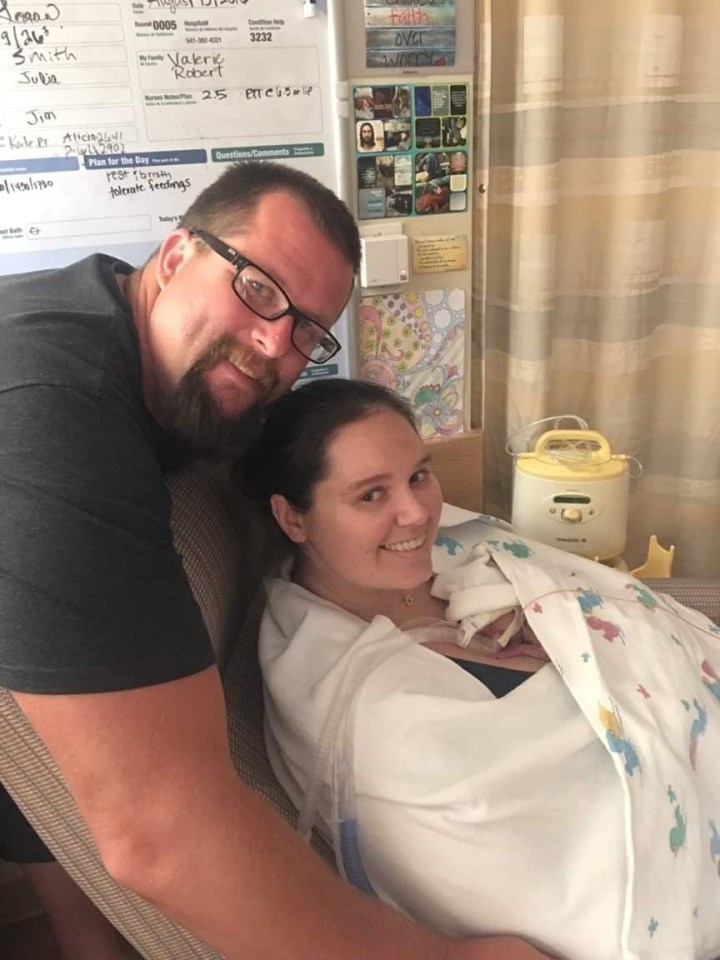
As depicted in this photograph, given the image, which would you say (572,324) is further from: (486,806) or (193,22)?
(486,806)

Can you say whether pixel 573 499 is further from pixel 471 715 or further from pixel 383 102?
pixel 383 102

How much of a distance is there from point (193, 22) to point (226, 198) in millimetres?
522

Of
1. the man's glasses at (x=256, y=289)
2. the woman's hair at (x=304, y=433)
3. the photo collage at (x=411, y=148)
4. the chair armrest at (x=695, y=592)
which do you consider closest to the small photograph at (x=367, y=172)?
the photo collage at (x=411, y=148)

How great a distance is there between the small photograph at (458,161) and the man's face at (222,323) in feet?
2.06

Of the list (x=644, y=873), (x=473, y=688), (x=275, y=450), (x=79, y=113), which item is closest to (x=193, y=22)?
(x=79, y=113)

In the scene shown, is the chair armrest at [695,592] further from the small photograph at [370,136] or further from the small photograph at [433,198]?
the small photograph at [370,136]

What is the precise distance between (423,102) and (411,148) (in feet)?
0.27

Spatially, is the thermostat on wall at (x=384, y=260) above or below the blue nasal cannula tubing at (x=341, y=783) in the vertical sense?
above

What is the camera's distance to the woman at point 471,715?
909mm

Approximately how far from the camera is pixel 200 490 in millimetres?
1095

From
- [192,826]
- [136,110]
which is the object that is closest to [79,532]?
[192,826]

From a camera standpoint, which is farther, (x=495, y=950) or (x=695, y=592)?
(x=695, y=592)

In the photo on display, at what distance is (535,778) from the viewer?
0.97m

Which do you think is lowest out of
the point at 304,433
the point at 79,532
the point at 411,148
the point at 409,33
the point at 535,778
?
the point at 535,778
